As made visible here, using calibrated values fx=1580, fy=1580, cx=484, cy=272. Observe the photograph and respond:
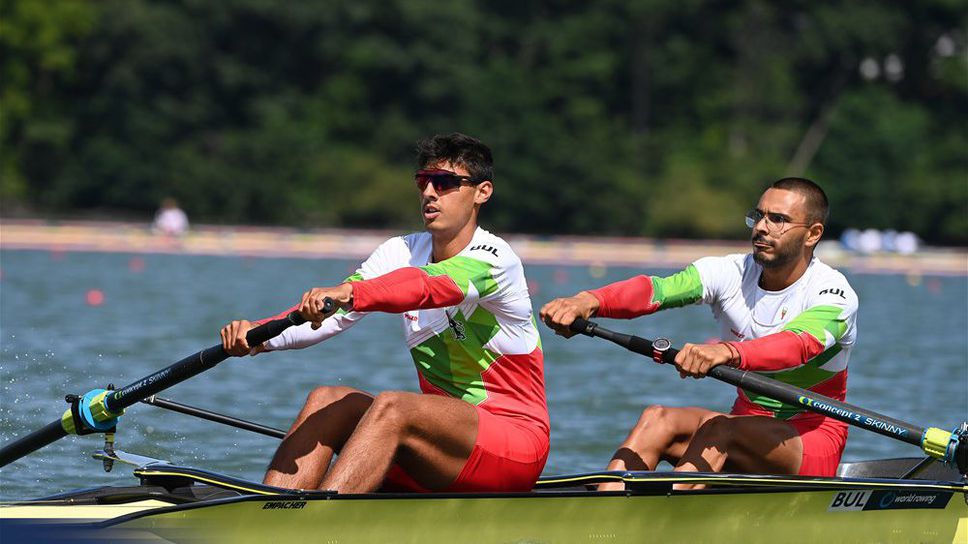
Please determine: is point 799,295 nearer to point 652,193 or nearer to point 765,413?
point 765,413

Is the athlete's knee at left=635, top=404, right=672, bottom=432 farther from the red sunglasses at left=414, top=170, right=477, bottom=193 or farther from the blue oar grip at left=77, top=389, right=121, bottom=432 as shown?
the blue oar grip at left=77, top=389, right=121, bottom=432

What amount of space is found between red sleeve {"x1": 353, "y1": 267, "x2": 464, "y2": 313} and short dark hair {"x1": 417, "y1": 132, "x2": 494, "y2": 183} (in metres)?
0.47

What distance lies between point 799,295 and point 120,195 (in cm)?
4125

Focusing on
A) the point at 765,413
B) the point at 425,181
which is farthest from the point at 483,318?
the point at 765,413

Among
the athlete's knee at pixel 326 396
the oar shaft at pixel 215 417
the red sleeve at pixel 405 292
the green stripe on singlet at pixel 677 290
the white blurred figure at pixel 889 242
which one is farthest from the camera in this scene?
the white blurred figure at pixel 889 242

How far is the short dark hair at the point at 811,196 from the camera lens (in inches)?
238

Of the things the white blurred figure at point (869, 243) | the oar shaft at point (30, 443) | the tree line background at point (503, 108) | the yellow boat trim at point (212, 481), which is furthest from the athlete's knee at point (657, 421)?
the tree line background at point (503, 108)

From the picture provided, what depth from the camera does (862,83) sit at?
51.1 m

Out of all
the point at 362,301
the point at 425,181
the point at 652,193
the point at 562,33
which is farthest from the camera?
the point at 562,33

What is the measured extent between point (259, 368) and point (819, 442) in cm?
806

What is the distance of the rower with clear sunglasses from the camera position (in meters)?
5.79

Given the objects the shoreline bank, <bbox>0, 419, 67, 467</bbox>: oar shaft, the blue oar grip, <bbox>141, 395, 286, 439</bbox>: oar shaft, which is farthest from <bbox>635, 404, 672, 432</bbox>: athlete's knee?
the shoreline bank

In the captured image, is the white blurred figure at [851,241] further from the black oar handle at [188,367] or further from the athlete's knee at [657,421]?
the black oar handle at [188,367]

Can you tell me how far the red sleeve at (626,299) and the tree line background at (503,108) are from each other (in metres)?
37.6
